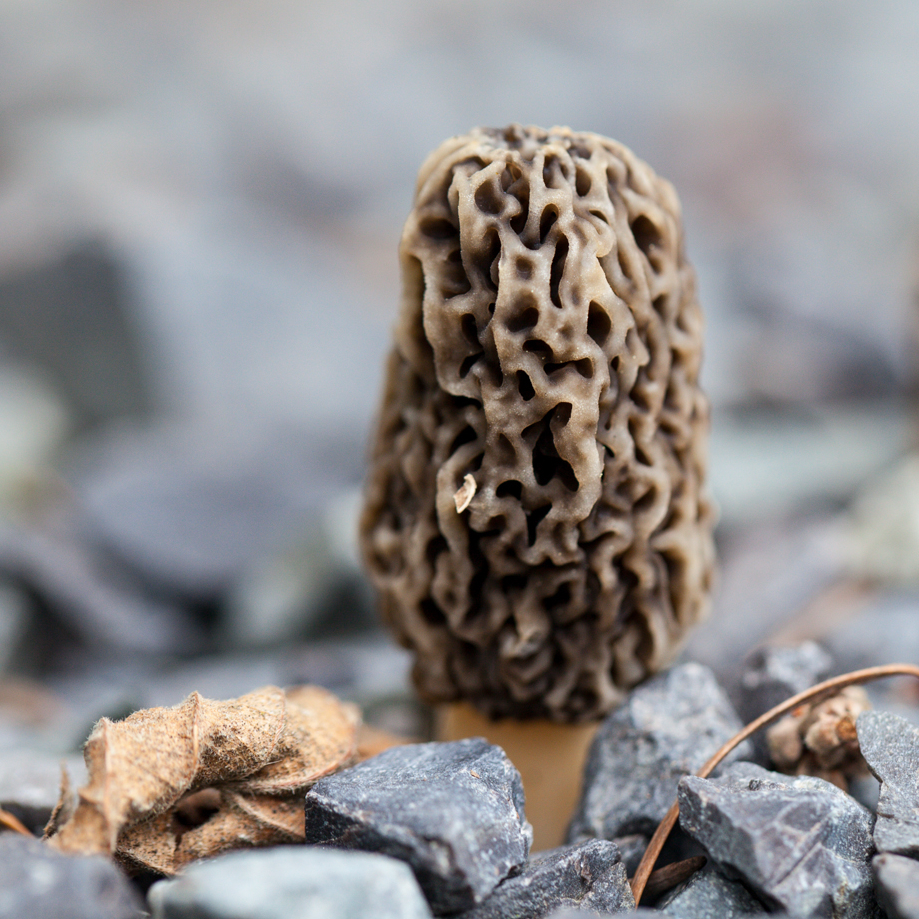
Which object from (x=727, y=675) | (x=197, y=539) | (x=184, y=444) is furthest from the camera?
(x=184, y=444)

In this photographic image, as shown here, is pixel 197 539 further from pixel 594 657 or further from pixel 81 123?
pixel 81 123

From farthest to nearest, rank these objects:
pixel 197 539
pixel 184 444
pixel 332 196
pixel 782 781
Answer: pixel 332 196 < pixel 184 444 < pixel 197 539 < pixel 782 781

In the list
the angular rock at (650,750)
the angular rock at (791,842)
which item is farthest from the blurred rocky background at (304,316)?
the angular rock at (791,842)

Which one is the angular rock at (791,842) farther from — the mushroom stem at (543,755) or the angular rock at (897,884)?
the mushroom stem at (543,755)

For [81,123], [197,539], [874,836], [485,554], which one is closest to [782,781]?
[874,836]

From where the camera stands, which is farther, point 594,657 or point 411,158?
point 411,158

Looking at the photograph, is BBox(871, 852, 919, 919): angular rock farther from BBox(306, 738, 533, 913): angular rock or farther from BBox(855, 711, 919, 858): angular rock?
BBox(306, 738, 533, 913): angular rock

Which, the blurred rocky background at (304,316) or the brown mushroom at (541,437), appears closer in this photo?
the brown mushroom at (541,437)

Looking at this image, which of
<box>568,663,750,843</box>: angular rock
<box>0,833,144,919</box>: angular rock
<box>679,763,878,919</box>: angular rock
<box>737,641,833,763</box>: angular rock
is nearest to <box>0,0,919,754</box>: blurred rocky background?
<box>737,641,833,763</box>: angular rock
